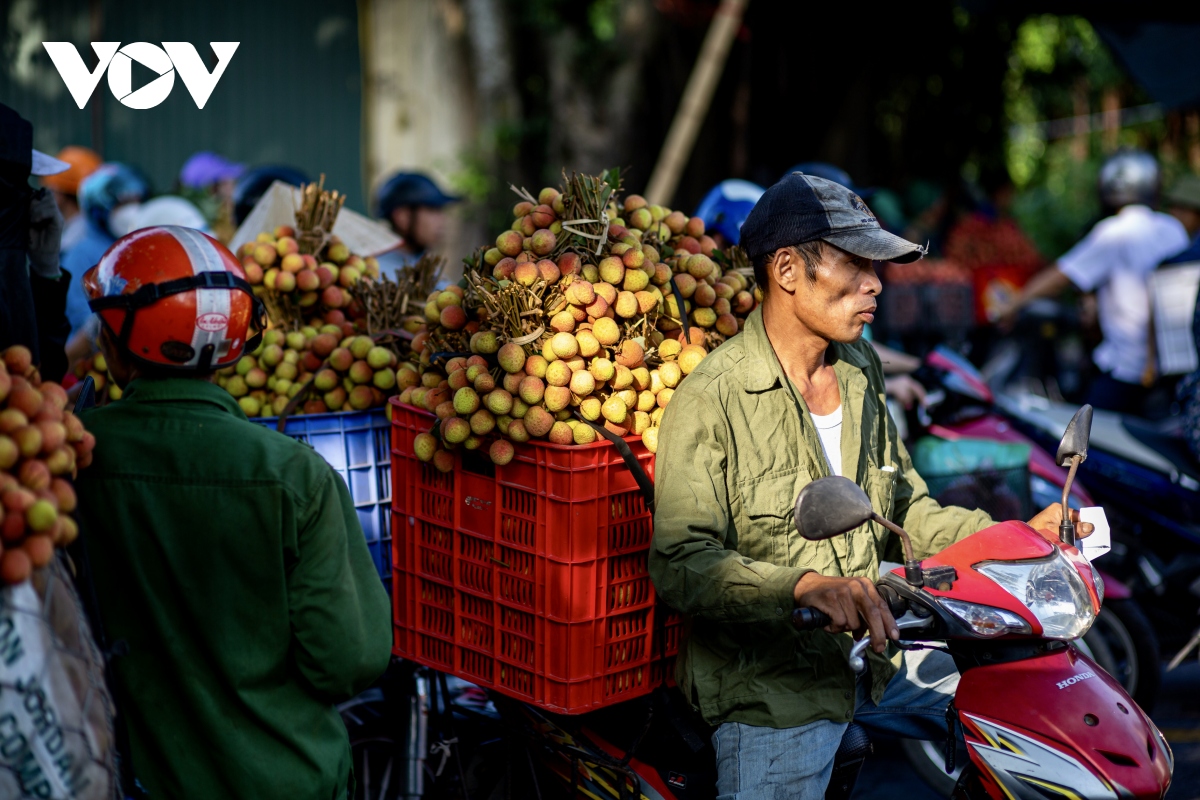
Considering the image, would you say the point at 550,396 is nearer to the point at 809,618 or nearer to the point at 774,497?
the point at 774,497

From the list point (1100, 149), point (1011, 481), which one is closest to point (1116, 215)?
point (1011, 481)

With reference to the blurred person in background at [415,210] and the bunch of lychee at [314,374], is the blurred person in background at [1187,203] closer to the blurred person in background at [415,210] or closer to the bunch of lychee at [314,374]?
the blurred person in background at [415,210]

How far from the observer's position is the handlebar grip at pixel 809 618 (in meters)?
2.26

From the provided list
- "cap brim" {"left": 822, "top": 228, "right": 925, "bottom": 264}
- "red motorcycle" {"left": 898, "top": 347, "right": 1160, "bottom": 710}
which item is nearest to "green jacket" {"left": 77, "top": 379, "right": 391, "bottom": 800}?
"cap brim" {"left": 822, "top": 228, "right": 925, "bottom": 264}

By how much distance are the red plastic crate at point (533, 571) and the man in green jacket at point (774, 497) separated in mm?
150

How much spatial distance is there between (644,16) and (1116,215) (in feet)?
17.0

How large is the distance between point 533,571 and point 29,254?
1797mm

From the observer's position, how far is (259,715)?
87.7 inches

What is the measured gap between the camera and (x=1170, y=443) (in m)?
4.88

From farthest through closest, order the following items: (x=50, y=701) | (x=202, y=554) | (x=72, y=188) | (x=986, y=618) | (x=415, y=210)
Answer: (x=72, y=188), (x=415, y=210), (x=986, y=618), (x=202, y=554), (x=50, y=701)

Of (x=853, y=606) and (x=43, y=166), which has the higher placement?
(x=43, y=166)

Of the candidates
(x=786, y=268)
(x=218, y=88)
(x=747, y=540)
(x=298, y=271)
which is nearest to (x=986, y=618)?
(x=747, y=540)

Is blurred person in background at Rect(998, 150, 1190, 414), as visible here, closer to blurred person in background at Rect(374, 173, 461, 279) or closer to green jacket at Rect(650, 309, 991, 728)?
blurred person in background at Rect(374, 173, 461, 279)

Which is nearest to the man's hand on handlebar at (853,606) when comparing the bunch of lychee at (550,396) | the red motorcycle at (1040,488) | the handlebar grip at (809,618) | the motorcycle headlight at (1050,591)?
the handlebar grip at (809,618)
